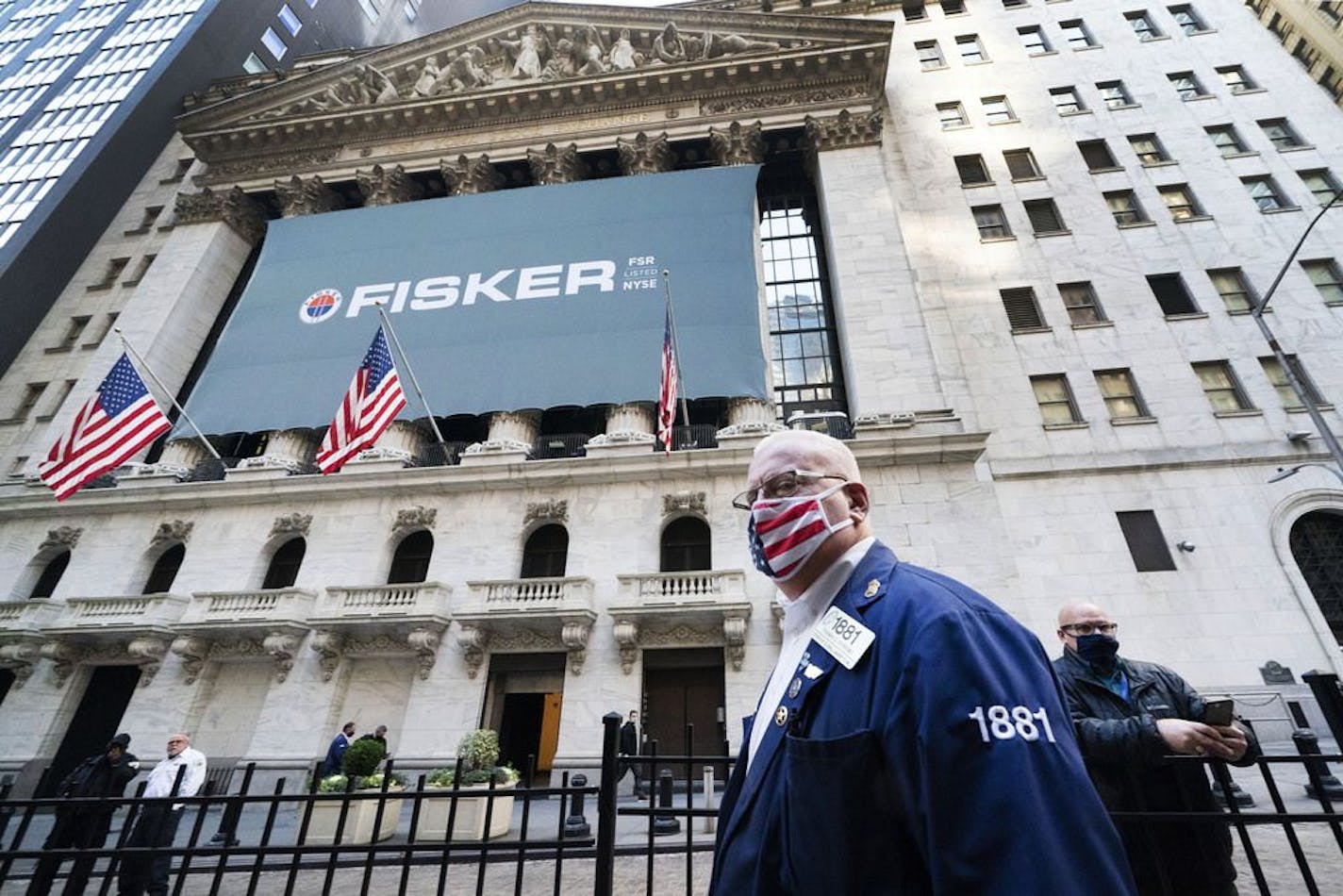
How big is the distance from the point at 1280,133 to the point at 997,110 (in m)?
10.1

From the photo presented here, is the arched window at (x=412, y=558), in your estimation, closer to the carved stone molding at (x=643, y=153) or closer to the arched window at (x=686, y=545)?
the arched window at (x=686, y=545)

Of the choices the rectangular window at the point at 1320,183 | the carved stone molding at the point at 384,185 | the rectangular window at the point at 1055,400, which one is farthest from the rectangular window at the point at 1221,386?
the carved stone molding at the point at 384,185

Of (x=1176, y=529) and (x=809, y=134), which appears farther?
(x=809, y=134)

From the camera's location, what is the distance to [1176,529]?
52.5 feet

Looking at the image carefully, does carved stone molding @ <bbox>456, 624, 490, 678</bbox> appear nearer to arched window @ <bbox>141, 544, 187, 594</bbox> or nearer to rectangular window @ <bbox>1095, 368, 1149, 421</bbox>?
arched window @ <bbox>141, 544, 187, 594</bbox>

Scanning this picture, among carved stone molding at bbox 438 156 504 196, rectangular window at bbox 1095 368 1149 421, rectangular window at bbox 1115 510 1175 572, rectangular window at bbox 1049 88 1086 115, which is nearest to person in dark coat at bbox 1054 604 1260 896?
rectangular window at bbox 1115 510 1175 572

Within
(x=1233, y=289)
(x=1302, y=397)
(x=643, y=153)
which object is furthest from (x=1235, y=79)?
(x=643, y=153)

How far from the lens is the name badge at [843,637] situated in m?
1.62

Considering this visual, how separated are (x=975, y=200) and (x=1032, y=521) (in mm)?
12662

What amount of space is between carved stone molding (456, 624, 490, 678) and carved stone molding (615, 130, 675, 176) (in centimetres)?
1891

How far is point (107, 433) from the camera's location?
13.5m

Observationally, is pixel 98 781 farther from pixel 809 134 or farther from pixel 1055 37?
pixel 1055 37

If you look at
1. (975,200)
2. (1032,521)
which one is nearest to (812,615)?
(1032,521)

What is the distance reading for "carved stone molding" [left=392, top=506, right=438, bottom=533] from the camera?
57.9 feet
